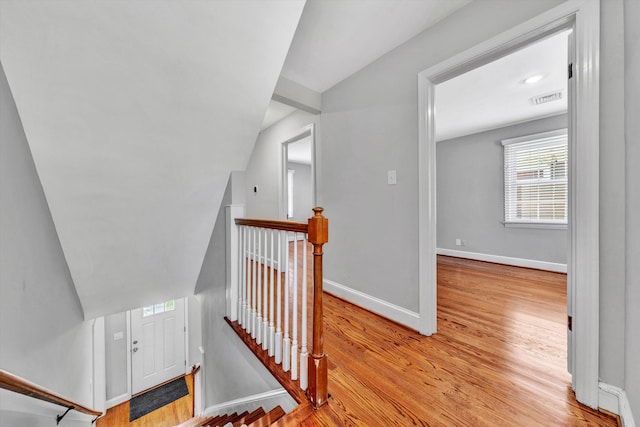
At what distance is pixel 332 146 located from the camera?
265 cm

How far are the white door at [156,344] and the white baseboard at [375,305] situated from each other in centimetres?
378

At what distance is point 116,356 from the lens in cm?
405

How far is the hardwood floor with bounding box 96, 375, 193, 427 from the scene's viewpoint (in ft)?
12.2

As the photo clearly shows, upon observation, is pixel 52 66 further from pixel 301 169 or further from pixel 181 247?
pixel 301 169

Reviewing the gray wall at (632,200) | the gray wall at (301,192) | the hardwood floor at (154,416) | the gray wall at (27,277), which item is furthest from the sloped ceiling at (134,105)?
the gray wall at (301,192)

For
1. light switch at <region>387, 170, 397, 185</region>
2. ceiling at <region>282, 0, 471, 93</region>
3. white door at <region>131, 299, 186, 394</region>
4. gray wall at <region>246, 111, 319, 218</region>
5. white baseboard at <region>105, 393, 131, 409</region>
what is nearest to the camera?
ceiling at <region>282, 0, 471, 93</region>

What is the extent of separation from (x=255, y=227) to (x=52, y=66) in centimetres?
130

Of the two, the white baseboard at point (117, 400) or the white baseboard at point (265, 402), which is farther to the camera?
the white baseboard at point (117, 400)

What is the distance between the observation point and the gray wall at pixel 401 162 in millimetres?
1088

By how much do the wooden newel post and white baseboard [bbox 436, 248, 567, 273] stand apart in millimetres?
4091

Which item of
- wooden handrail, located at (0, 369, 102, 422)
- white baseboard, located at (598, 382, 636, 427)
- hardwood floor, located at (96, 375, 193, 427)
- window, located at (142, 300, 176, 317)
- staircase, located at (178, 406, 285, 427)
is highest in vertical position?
wooden handrail, located at (0, 369, 102, 422)

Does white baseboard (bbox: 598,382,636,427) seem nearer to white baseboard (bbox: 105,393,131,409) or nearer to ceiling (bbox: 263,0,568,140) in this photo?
ceiling (bbox: 263,0,568,140)

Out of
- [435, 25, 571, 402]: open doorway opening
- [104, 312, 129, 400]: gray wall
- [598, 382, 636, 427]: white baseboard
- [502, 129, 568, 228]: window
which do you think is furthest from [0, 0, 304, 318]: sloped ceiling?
[502, 129, 568, 228]: window

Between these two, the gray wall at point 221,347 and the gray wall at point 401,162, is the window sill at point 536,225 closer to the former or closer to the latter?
the gray wall at point 401,162
